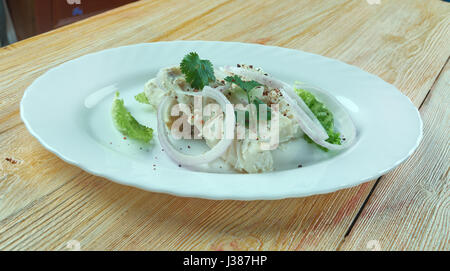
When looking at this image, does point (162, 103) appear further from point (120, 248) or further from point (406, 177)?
point (406, 177)

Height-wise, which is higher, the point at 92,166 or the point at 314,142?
the point at 92,166

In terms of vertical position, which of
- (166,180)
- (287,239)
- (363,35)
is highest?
(166,180)

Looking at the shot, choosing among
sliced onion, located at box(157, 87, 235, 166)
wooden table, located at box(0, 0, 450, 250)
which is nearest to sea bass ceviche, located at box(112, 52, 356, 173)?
sliced onion, located at box(157, 87, 235, 166)

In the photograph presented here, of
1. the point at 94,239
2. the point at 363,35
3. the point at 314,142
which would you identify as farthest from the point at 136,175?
the point at 363,35

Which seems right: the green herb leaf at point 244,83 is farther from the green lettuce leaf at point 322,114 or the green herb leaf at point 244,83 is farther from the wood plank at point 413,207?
the wood plank at point 413,207

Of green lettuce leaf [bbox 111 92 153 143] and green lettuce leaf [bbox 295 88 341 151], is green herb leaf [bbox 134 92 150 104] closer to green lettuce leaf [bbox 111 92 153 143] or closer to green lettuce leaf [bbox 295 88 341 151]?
green lettuce leaf [bbox 111 92 153 143]

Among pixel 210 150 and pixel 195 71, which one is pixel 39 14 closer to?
pixel 195 71

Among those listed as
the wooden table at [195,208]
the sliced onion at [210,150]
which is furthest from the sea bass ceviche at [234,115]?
the wooden table at [195,208]
